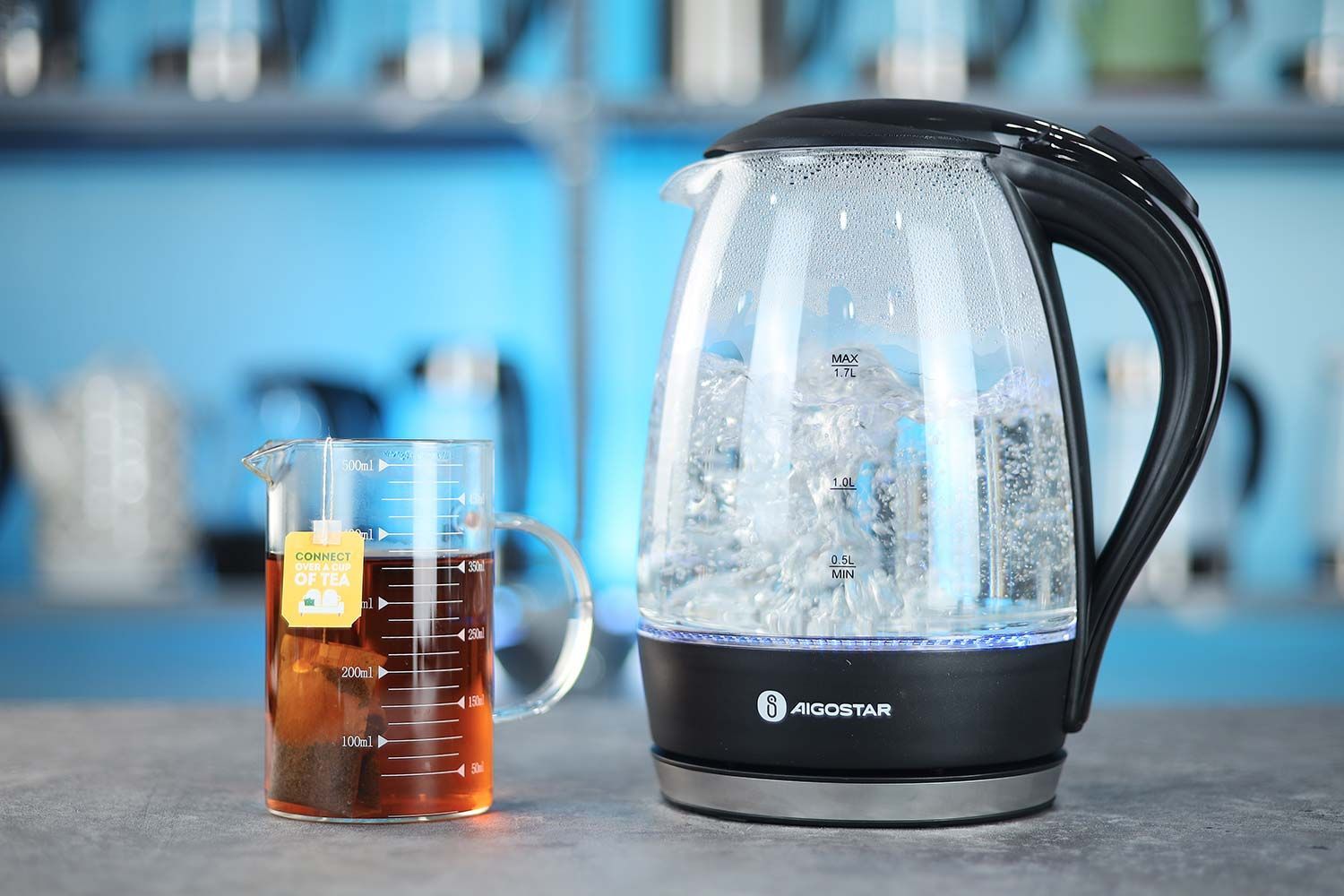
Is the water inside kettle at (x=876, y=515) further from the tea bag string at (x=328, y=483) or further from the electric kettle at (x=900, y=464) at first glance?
the tea bag string at (x=328, y=483)

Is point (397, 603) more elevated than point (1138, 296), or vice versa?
point (1138, 296)

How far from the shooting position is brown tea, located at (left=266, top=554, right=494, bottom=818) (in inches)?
22.6

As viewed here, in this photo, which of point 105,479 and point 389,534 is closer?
point 389,534

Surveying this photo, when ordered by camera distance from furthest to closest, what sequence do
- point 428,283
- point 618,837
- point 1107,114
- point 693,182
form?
point 428,283
point 1107,114
point 693,182
point 618,837

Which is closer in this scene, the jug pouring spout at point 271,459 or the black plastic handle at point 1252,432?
the jug pouring spout at point 271,459

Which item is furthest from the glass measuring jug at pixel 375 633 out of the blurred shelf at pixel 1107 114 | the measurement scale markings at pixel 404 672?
the blurred shelf at pixel 1107 114

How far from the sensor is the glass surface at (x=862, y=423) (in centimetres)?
58

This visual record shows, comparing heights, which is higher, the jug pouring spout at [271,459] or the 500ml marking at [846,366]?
the 500ml marking at [846,366]

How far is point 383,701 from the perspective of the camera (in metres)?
0.58

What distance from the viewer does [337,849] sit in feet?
1.76

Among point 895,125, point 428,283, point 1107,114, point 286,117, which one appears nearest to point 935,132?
point 895,125

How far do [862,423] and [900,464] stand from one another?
0.07ft

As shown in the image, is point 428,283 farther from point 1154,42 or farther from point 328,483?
point 328,483

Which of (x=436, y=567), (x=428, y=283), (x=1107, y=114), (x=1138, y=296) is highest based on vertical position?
(x=1107, y=114)
